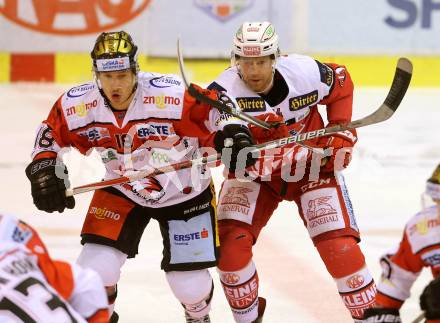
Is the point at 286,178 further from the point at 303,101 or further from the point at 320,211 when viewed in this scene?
the point at 303,101

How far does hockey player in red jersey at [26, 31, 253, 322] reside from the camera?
4109mm

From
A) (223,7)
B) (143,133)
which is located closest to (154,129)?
(143,133)

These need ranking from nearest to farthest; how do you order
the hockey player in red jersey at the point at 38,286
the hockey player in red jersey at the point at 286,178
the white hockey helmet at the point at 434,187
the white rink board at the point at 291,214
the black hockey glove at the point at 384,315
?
the hockey player in red jersey at the point at 38,286
the white hockey helmet at the point at 434,187
the black hockey glove at the point at 384,315
the hockey player in red jersey at the point at 286,178
the white rink board at the point at 291,214

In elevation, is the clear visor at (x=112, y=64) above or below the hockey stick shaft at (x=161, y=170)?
above

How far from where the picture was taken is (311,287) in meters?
5.14

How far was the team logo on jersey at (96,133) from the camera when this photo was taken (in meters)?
4.19

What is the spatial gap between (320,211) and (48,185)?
103cm

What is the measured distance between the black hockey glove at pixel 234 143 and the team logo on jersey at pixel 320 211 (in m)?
0.37

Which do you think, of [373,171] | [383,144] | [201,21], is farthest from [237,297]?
[201,21]

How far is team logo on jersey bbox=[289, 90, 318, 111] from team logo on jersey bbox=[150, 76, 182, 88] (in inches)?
19.4

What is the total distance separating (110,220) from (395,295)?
1.34m

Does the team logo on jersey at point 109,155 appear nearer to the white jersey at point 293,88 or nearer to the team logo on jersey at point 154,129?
the team logo on jersey at point 154,129

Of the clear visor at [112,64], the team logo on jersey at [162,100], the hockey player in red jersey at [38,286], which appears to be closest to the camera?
the hockey player in red jersey at [38,286]

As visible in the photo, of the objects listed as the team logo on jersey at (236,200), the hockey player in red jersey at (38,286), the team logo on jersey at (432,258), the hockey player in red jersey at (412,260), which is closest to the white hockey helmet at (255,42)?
the team logo on jersey at (236,200)
